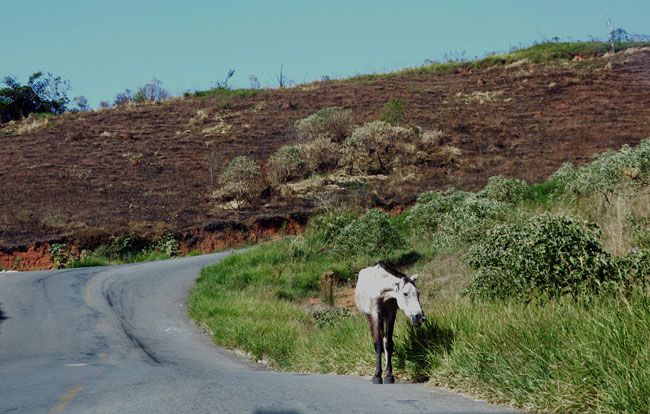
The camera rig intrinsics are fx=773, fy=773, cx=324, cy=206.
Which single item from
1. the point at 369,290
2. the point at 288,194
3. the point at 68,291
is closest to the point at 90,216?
the point at 288,194

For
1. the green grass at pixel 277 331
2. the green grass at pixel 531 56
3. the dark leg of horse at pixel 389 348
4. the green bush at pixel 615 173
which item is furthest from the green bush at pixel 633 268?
the green grass at pixel 531 56

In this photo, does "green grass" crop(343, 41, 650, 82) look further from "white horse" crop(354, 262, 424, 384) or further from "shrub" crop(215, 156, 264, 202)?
"white horse" crop(354, 262, 424, 384)

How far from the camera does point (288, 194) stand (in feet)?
142

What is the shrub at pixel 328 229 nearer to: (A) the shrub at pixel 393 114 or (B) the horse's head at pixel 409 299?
(B) the horse's head at pixel 409 299

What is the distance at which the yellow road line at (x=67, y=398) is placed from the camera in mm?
7914

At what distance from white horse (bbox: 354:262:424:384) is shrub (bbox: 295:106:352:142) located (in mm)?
41630

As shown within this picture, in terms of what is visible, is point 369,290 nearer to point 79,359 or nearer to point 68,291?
point 79,359

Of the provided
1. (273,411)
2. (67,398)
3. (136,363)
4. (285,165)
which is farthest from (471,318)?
(285,165)

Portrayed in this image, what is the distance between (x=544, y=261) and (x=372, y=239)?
13967mm

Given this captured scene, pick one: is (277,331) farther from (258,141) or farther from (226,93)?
(226,93)

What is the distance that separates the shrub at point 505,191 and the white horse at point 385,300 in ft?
48.2

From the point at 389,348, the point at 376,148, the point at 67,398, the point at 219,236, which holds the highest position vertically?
the point at 376,148

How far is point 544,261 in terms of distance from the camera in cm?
1059

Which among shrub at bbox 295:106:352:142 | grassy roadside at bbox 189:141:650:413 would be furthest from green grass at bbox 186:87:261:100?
grassy roadside at bbox 189:141:650:413
